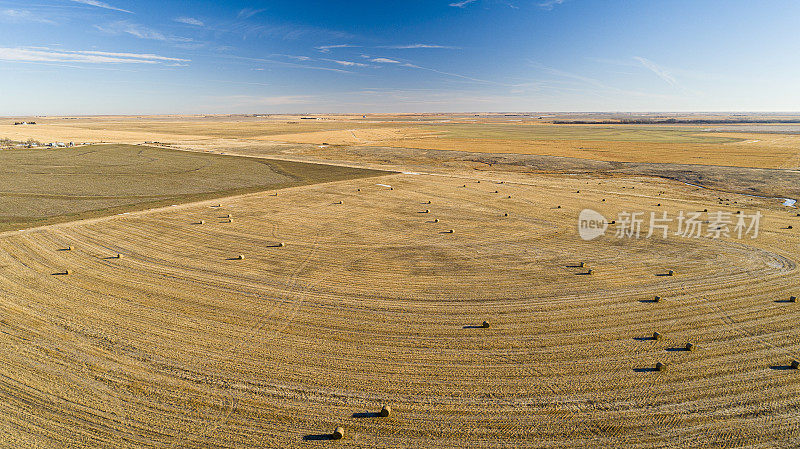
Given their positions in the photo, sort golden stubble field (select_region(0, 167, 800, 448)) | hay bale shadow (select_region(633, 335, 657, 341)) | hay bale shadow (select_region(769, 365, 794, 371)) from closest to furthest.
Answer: golden stubble field (select_region(0, 167, 800, 448)) < hay bale shadow (select_region(769, 365, 794, 371)) < hay bale shadow (select_region(633, 335, 657, 341))

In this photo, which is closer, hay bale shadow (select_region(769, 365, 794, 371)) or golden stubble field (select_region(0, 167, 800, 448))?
golden stubble field (select_region(0, 167, 800, 448))

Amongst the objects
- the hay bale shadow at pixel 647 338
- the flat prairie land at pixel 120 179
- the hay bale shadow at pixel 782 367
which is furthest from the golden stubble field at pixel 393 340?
the flat prairie land at pixel 120 179

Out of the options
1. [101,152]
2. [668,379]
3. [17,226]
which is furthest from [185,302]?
[101,152]

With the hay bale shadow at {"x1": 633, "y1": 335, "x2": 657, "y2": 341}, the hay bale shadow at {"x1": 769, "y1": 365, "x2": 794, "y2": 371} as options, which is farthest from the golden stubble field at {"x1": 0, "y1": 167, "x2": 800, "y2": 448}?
the hay bale shadow at {"x1": 769, "y1": 365, "x2": 794, "y2": 371}

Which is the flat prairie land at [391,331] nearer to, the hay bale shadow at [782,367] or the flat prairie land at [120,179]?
the hay bale shadow at [782,367]

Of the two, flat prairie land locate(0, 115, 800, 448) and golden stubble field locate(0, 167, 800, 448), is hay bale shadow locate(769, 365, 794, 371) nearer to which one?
flat prairie land locate(0, 115, 800, 448)

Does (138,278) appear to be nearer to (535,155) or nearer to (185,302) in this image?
(185,302)

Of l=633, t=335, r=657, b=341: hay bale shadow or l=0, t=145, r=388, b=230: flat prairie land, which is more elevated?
l=0, t=145, r=388, b=230: flat prairie land
